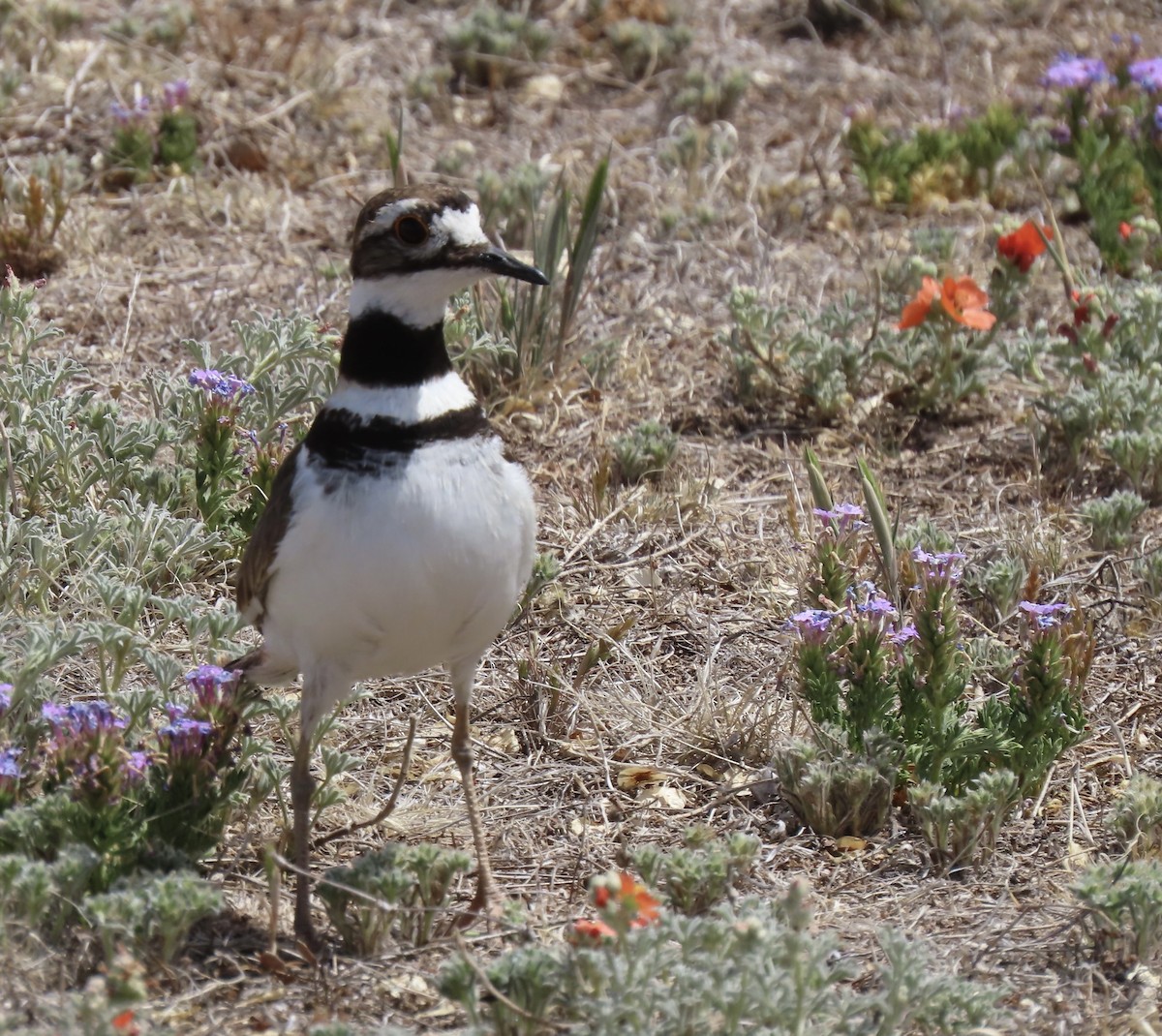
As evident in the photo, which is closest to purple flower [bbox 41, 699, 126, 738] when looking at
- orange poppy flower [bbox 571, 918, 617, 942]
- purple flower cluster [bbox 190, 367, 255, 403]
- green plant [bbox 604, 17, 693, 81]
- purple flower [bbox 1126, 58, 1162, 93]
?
orange poppy flower [bbox 571, 918, 617, 942]

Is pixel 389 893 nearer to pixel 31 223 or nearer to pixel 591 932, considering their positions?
pixel 591 932

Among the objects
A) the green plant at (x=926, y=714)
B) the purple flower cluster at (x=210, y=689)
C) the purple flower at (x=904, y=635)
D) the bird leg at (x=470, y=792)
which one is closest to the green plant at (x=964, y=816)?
the green plant at (x=926, y=714)

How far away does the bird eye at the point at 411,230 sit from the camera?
152 inches

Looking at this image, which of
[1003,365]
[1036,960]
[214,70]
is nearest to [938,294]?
[1003,365]

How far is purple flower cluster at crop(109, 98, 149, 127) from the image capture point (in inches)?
301

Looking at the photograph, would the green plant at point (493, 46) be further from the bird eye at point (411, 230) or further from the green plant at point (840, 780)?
the green plant at point (840, 780)

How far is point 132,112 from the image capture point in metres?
7.64

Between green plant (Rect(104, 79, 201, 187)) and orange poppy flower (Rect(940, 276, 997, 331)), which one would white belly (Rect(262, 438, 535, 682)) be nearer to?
orange poppy flower (Rect(940, 276, 997, 331))

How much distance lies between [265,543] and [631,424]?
269 centimetres

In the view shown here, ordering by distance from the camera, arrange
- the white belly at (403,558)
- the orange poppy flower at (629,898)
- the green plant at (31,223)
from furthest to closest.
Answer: the green plant at (31,223)
the white belly at (403,558)
the orange poppy flower at (629,898)

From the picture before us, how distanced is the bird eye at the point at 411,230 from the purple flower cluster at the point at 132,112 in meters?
4.26

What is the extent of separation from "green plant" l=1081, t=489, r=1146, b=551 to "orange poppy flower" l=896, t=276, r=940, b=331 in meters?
0.91

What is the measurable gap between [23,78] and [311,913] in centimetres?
549

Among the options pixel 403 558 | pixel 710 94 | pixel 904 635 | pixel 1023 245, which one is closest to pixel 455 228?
pixel 403 558
